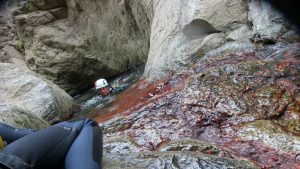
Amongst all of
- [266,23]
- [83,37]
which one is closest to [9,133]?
[266,23]

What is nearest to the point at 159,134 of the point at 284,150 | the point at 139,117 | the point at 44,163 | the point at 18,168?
the point at 139,117

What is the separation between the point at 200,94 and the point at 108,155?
1793 millimetres

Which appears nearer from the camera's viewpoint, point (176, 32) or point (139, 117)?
point (139, 117)

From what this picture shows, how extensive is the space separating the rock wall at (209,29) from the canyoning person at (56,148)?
12.4 feet

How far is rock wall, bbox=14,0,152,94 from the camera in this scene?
14.0m

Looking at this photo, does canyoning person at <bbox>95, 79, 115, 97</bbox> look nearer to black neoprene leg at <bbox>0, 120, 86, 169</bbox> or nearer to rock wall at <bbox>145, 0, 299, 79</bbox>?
rock wall at <bbox>145, 0, 299, 79</bbox>

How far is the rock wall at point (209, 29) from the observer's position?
621cm

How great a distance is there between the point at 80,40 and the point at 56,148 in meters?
12.0

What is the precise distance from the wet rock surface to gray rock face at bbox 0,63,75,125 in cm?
298

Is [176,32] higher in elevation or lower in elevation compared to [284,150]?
higher

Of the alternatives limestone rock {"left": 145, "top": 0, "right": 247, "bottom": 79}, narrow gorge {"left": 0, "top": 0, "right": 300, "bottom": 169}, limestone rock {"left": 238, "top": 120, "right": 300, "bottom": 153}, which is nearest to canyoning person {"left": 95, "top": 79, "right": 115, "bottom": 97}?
narrow gorge {"left": 0, "top": 0, "right": 300, "bottom": 169}

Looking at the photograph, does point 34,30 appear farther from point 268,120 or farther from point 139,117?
point 268,120

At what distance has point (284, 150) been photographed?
3711 mm

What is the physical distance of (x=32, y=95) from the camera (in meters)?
8.38
